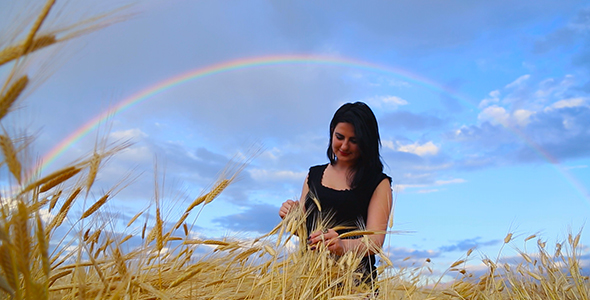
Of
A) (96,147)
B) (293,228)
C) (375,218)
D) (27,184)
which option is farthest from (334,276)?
(27,184)

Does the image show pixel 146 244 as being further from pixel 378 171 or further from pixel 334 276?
pixel 378 171

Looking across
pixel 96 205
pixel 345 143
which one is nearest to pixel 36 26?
pixel 96 205

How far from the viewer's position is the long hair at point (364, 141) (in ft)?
10.3

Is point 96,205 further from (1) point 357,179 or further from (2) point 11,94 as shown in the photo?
(1) point 357,179

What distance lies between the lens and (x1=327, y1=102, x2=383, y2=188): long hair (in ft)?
10.3

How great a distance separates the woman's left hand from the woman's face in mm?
1028

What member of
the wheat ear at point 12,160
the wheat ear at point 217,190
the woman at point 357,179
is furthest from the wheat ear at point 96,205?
the woman at point 357,179

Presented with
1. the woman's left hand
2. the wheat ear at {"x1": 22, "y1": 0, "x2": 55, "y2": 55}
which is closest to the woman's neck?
the woman's left hand

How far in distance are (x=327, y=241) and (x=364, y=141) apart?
1141 mm

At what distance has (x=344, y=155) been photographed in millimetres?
3213

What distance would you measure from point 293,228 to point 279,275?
8.4 inches

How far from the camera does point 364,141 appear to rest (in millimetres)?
3145

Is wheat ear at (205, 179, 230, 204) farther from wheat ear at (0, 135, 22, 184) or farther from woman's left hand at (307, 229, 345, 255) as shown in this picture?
wheat ear at (0, 135, 22, 184)

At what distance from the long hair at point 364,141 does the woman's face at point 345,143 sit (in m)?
0.03
